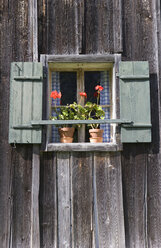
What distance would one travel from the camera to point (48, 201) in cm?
356

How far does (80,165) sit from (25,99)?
1.05m

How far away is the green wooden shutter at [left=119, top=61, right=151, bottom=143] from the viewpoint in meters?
3.56

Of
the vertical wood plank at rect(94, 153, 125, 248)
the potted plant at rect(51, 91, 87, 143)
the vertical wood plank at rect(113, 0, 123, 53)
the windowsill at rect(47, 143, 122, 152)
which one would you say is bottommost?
the vertical wood plank at rect(94, 153, 125, 248)

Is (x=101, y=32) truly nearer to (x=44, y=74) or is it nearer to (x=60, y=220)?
(x=44, y=74)

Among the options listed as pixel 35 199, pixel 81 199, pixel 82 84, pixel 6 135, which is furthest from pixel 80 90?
pixel 35 199

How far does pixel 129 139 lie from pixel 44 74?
1.32 meters

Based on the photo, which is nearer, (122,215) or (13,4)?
(122,215)

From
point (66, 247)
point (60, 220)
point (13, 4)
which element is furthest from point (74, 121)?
point (13, 4)

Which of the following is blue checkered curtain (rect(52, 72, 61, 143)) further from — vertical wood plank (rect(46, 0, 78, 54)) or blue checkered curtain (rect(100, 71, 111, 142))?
blue checkered curtain (rect(100, 71, 111, 142))

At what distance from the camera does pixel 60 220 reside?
3529 millimetres

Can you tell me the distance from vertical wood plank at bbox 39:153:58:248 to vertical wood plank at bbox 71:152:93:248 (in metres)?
0.23

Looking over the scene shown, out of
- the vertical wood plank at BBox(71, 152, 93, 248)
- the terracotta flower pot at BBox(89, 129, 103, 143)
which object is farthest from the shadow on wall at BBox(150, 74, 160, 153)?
the vertical wood plank at BBox(71, 152, 93, 248)

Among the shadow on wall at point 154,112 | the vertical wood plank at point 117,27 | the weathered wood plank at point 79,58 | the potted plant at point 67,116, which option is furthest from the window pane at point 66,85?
the shadow on wall at point 154,112

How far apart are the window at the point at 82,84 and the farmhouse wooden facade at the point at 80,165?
206 millimetres
